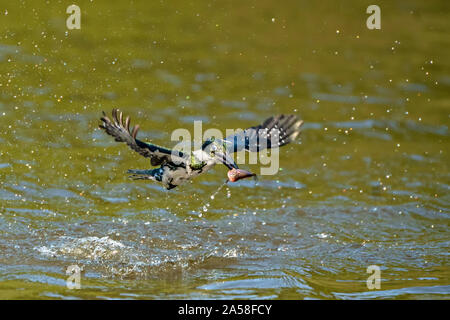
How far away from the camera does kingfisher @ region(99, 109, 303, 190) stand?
5691 mm

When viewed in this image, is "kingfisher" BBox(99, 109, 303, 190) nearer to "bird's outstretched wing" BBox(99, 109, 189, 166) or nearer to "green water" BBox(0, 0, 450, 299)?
"bird's outstretched wing" BBox(99, 109, 189, 166)

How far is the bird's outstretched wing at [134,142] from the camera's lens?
5594mm

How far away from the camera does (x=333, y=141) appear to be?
35.2ft

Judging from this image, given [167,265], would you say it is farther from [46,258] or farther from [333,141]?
[333,141]

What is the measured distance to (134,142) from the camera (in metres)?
5.62

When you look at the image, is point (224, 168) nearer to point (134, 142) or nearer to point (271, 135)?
point (271, 135)

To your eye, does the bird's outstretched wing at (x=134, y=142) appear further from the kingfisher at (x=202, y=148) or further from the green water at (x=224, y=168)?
the green water at (x=224, y=168)

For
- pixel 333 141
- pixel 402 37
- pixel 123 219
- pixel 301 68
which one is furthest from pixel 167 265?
pixel 402 37

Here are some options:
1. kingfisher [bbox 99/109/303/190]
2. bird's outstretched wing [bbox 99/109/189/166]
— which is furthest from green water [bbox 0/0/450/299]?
bird's outstretched wing [bbox 99/109/189/166]

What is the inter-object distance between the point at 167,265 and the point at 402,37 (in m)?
9.58

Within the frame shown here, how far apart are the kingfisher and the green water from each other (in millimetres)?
1025

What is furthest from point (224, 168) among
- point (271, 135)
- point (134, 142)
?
point (134, 142)

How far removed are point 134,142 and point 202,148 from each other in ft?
2.42

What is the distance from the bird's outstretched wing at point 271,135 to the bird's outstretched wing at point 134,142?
50 cm
